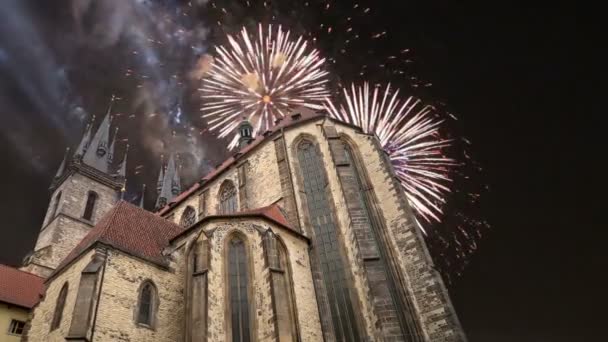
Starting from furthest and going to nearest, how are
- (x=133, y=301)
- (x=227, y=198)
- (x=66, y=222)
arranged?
(x=66, y=222) < (x=227, y=198) < (x=133, y=301)

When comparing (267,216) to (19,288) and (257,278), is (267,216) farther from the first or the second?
(19,288)

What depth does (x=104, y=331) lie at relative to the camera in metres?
12.1

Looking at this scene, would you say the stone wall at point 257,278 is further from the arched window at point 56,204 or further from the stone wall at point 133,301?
the arched window at point 56,204

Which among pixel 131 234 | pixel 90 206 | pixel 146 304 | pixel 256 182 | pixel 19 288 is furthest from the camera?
pixel 90 206

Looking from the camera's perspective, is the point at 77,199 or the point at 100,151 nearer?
the point at 77,199

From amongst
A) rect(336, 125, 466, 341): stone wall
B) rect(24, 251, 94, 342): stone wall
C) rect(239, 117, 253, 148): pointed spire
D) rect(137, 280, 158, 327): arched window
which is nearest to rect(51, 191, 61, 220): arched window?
rect(239, 117, 253, 148): pointed spire

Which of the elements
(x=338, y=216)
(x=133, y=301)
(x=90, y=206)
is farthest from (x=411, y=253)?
(x=90, y=206)

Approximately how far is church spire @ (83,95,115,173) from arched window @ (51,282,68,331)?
23.4 meters

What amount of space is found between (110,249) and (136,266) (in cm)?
112

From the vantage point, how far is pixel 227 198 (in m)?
23.3

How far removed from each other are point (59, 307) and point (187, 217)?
40.0 feet

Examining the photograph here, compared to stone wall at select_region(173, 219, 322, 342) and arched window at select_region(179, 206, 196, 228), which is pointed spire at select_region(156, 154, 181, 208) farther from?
stone wall at select_region(173, 219, 322, 342)

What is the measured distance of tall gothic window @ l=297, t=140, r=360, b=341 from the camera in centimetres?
1452

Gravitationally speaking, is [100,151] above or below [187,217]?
above
